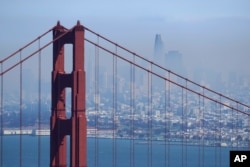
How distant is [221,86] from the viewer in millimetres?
50938

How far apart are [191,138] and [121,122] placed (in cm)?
442

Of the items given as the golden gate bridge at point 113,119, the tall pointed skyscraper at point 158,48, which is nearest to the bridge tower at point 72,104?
the golden gate bridge at point 113,119

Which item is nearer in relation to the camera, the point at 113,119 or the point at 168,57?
the point at 113,119

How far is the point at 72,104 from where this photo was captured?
8.29 metres

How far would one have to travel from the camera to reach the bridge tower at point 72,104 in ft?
27.1

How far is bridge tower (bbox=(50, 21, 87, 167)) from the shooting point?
27.1ft

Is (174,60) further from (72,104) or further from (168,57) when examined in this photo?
(72,104)

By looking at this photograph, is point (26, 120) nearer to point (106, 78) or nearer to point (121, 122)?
point (121, 122)

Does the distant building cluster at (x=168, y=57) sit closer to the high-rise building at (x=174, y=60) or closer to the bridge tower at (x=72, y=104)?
the high-rise building at (x=174, y=60)

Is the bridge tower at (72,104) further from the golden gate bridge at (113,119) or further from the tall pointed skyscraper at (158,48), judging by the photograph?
the tall pointed skyscraper at (158,48)

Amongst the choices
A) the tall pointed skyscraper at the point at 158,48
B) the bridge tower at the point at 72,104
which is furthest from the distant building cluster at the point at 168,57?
the bridge tower at the point at 72,104

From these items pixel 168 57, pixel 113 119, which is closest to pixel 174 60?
pixel 168 57

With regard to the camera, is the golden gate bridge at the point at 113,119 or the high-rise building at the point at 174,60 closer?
the golden gate bridge at the point at 113,119

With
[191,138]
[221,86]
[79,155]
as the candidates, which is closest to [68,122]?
[79,155]
